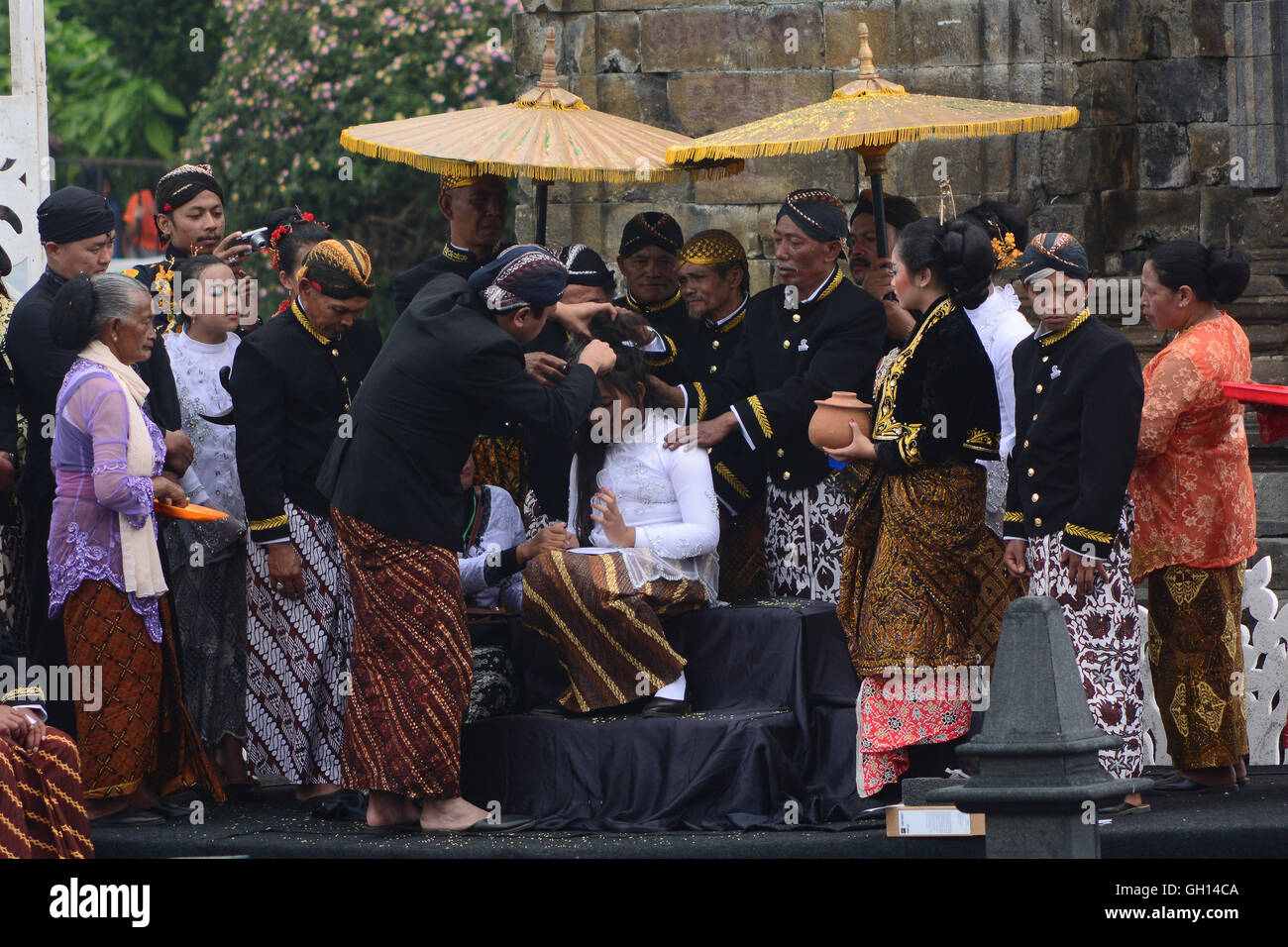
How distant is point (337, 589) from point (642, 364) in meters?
1.40

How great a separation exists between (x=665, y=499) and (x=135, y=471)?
1.84 meters

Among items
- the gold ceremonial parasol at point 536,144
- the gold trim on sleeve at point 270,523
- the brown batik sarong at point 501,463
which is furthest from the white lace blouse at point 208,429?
the gold ceremonial parasol at point 536,144

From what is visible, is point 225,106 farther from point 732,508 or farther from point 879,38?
point 732,508

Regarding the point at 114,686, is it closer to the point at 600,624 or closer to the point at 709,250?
the point at 600,624

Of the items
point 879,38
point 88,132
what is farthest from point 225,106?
point 879,38

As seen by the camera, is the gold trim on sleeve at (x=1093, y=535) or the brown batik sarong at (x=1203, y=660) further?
the brown batik sarong at (x=1203, y=660)

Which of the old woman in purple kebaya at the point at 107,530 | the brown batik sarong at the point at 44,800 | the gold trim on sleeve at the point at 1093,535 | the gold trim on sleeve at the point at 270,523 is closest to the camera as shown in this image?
the brown batik sarong at the point at 44,800

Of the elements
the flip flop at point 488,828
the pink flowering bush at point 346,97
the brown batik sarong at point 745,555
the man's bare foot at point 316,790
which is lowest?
the man's bare foot at point 316,790

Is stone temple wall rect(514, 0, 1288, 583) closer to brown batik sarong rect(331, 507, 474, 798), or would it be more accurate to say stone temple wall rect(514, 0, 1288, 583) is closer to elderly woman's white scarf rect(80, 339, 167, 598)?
elderly woman's white scarf rect(80, 339, 167, 598)

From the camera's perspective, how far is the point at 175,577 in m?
7.65

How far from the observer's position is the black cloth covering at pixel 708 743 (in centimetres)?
690

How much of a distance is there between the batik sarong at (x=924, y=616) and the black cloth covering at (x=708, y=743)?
221mm

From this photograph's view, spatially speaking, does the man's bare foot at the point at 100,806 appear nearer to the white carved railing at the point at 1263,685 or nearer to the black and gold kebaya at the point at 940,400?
the black and gold kebaya at the point at 940,400

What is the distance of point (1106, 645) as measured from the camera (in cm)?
685
